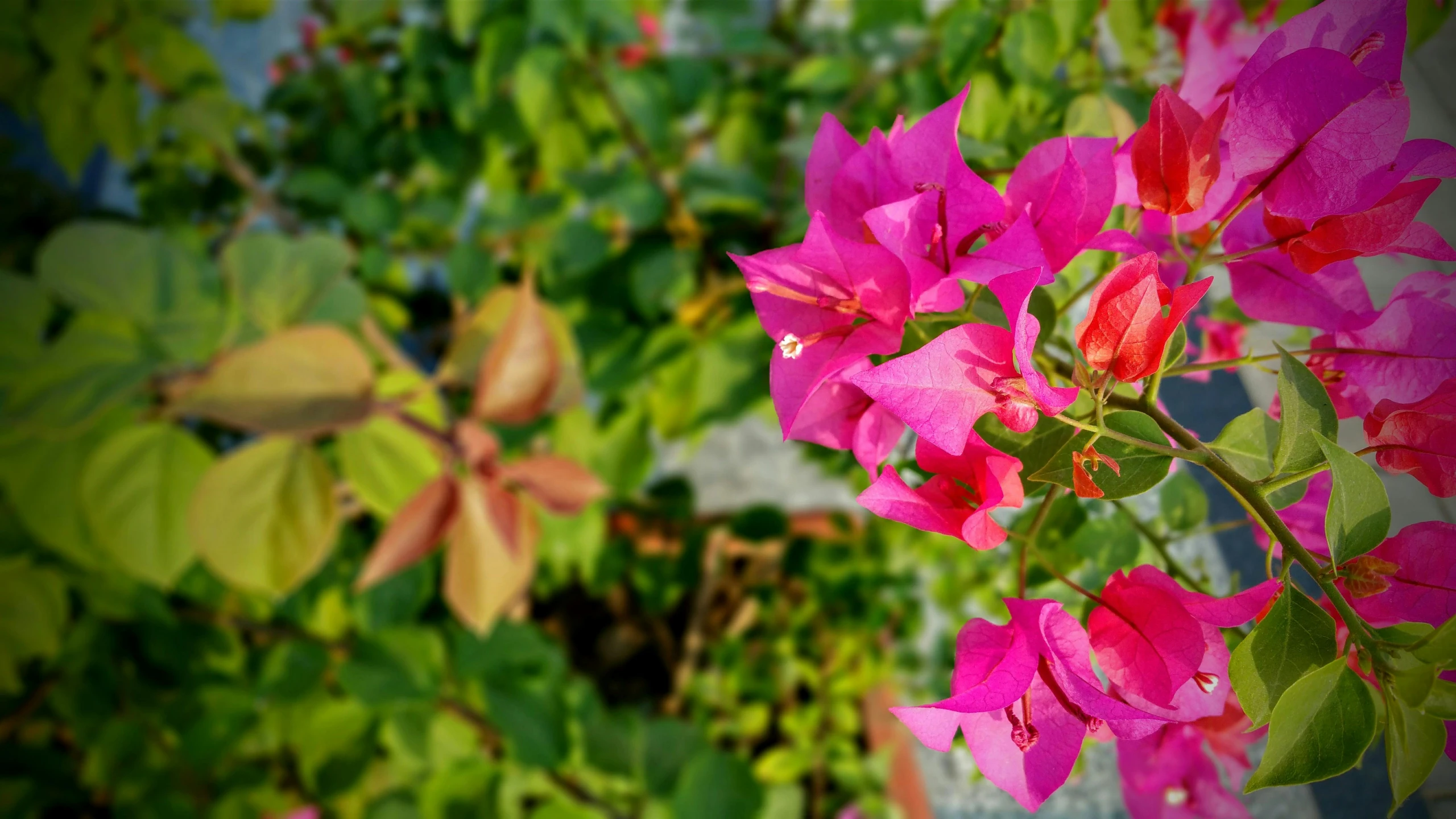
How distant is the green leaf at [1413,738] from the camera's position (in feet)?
0.49

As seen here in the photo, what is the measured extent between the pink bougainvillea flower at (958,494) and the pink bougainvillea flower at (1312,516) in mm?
92

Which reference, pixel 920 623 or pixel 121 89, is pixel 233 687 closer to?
pixel 121 89

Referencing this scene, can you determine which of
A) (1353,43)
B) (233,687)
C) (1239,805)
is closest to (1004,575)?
(1239,805)

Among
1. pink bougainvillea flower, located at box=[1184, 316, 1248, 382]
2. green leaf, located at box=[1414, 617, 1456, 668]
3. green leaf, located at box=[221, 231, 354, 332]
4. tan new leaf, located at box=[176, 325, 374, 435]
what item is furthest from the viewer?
green leaf, located at box=[221, 231, 354, 332]

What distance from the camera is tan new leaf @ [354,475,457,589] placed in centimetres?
48

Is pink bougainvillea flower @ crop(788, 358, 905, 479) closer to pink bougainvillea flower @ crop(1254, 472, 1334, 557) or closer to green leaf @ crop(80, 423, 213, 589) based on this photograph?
pink bougainvillea flower @ crop(1254, 472, 1334, 557)

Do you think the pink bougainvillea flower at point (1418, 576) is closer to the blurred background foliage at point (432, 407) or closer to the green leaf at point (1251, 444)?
the green leaf at point (1251, 444)

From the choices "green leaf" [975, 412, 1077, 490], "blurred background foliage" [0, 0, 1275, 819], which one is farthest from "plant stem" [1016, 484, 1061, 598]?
"blurred background foliage" [0, 0, 1275, 819]

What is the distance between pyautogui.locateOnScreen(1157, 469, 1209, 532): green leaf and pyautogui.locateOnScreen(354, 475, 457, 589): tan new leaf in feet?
1.39

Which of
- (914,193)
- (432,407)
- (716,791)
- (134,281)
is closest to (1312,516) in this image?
(914,193)

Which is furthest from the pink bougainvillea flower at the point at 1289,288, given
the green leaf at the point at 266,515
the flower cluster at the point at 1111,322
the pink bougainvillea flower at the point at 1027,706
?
the green leaf at the point at 266,515

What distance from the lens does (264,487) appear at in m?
0.47

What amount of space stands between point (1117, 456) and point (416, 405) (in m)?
0.54

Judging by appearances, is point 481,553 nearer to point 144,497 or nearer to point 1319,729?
point 144,497
